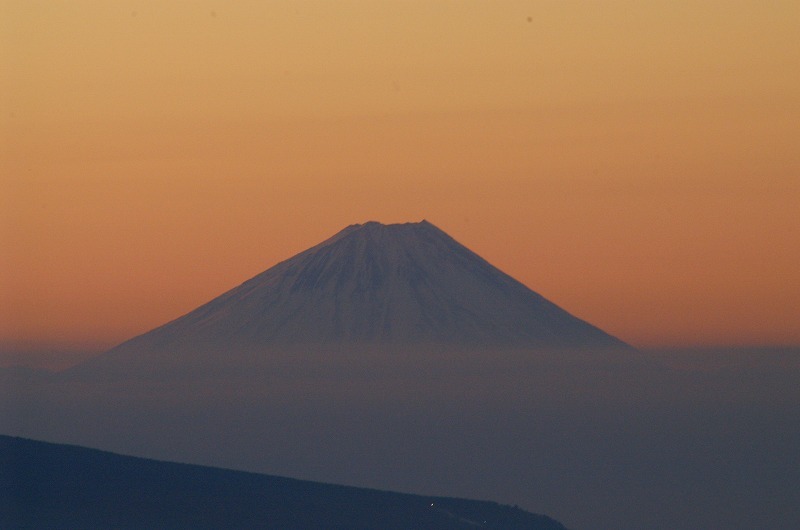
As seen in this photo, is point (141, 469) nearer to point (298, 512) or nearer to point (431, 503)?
point (298, 512)

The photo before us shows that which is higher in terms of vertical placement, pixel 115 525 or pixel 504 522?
pixel 504 522

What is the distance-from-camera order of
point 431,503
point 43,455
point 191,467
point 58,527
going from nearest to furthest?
1. point 58,527
2. point 43,455
3. point 191,467
4. point 431,503

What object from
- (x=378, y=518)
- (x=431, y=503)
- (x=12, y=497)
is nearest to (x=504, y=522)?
(x=431, y=503)

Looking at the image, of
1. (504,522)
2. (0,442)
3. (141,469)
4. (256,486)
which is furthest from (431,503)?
(0,442)

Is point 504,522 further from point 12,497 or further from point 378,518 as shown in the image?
point 12,497

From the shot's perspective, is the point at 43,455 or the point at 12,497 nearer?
the point at 12,497

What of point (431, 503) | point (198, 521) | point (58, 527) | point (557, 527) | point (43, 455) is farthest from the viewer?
point (557, 527)

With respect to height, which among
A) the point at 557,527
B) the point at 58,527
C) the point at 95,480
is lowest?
the point at 58,527
